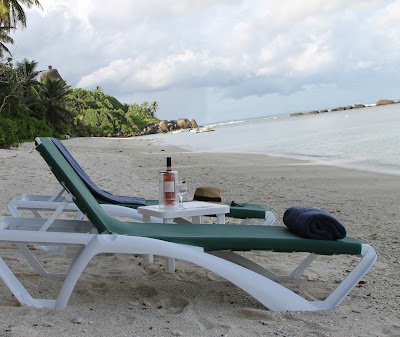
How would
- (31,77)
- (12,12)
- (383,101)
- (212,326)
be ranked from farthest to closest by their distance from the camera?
(383,101), (31,77), (12,12), (212,326)

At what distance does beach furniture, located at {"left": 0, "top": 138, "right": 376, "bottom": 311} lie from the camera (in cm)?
287

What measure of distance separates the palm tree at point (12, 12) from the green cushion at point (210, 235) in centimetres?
2916

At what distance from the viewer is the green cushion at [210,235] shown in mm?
2930

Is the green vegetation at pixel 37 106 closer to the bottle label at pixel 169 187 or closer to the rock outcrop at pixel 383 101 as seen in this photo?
the bottle label at pixel 169 187

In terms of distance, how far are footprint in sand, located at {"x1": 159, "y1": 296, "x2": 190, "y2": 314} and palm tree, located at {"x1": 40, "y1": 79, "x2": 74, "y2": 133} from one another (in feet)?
146

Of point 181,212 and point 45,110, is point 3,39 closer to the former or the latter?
point 45,110

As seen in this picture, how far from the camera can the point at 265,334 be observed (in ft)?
8.63

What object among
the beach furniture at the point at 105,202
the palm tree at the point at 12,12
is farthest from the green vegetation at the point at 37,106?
the beach furniture at the point at 105,202

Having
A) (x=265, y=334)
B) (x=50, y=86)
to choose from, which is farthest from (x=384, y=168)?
(x=50, y=86)

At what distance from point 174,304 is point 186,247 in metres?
0.40

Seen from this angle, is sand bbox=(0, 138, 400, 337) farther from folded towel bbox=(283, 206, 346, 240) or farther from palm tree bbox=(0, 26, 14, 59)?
palm tree bbox=(0, 26, 14, 59)

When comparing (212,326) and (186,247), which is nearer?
(212,326)

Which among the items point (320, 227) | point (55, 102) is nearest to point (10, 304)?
point (320, 227)

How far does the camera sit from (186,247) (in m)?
2.90
